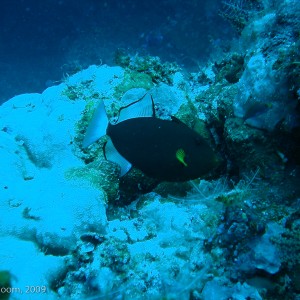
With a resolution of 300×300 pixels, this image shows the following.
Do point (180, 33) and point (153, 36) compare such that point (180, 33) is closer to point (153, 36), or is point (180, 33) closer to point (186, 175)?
point (153, 36)

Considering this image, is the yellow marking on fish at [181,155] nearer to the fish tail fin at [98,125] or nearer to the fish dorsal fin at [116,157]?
the fish dorsal fin at [116,157]

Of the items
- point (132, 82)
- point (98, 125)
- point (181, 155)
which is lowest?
point (181, 155)

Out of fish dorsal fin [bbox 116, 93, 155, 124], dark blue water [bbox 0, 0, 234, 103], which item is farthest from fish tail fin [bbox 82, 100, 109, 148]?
dark blue water [bbox 0, 0, 234, 103]

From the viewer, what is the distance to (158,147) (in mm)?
1994

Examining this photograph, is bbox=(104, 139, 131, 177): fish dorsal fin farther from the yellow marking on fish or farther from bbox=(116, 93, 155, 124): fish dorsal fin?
the yellow marking on fish

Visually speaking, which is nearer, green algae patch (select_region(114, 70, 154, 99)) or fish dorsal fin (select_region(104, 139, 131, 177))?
fish dorsal fin (select_region(104, 139, 131, 177))

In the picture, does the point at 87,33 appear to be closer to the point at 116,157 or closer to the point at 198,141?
the point at 116,157

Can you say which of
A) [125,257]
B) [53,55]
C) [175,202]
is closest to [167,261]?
[125,257]

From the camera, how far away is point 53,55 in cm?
2108

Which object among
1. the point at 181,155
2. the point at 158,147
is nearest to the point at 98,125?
the point at 158,147

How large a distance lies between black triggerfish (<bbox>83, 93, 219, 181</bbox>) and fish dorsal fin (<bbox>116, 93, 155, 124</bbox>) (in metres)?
0.22

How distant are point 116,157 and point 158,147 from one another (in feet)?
1.42

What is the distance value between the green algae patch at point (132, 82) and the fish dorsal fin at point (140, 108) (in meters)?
1.35

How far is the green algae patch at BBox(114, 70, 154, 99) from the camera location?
3682mm
